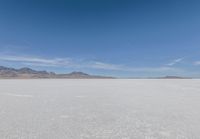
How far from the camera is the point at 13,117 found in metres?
4.16

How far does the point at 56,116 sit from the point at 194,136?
2905mm

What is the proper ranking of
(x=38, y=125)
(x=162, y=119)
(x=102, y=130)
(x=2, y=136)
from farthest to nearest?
(x=162, y=119)
(x=38, y=125)
(x=102, y=130)
(x=2, y=136)

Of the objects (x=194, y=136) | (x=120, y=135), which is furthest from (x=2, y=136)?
(x=194, y=136)

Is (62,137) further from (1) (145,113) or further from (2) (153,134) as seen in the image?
(1) (145,113)

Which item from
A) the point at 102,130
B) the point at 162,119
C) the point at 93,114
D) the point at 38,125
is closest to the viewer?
the point at 102,130

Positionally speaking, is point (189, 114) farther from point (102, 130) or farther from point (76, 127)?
point (76, 127)

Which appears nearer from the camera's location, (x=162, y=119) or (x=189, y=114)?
(x=162, y=119)

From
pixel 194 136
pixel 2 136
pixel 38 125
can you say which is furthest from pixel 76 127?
pixel 194 136

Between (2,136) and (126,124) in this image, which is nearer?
(2,136)

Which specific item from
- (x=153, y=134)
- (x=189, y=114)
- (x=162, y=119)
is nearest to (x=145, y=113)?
(x=162, y=119)

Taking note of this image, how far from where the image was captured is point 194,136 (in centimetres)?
294

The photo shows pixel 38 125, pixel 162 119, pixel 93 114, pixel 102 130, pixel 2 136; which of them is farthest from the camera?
pixel 93 114

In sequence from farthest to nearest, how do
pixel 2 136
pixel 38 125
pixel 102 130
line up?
pixel 38 125 → pixel 102 130 → pixel 2 136

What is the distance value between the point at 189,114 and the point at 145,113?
1079 millimetres
